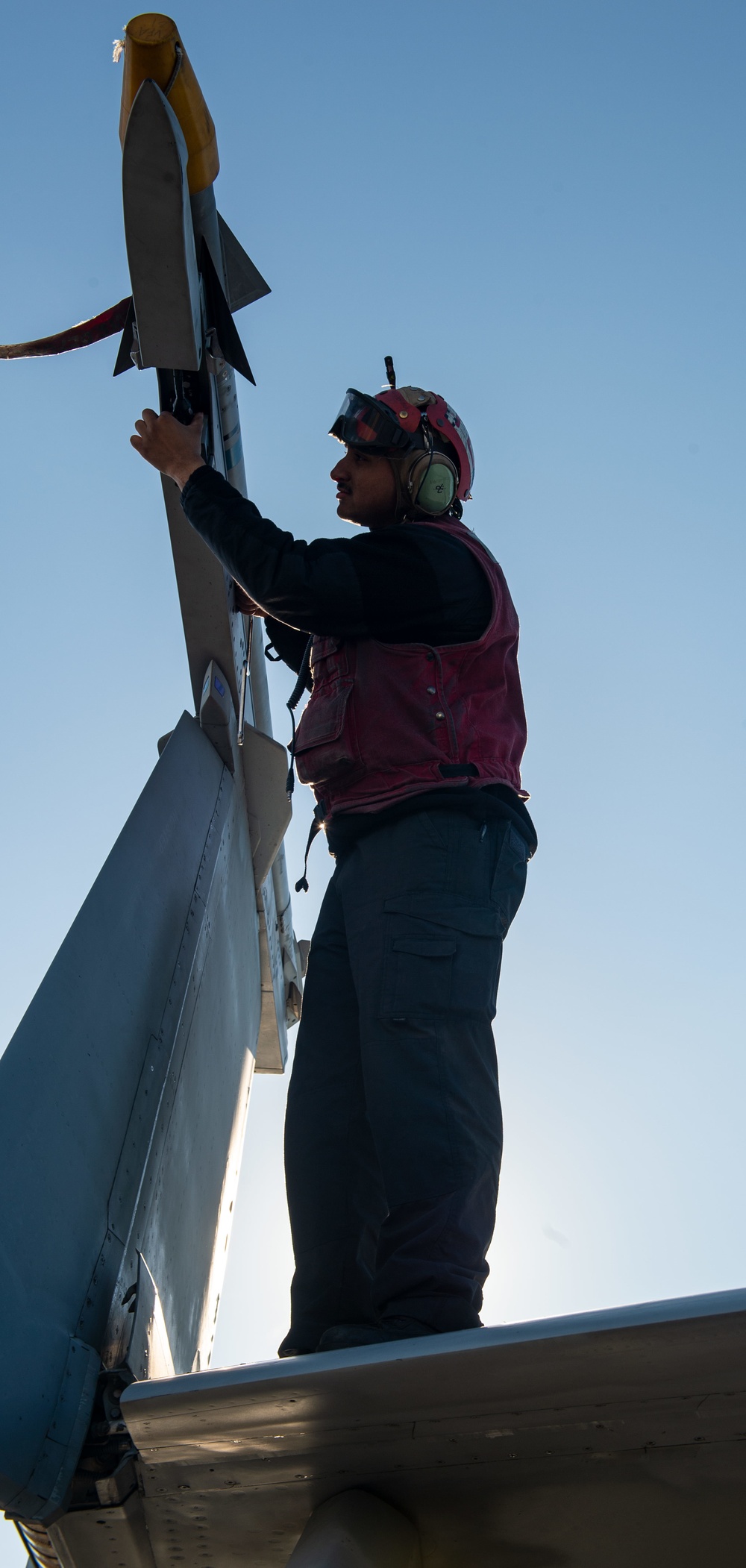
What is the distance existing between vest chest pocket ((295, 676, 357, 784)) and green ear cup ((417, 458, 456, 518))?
0.63 meters

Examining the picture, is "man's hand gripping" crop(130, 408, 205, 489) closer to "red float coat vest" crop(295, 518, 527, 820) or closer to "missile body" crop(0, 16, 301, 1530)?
"missile body" crop(0, 16, 301, 1530)

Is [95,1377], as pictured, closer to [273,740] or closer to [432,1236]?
[432,1236]

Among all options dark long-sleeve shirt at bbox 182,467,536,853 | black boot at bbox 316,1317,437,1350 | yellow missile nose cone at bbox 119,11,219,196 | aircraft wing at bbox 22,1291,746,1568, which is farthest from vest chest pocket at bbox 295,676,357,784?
yellow missile nose cone at bbox 119,11,219,196

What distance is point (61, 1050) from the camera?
249 cm

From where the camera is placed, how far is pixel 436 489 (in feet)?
10.6

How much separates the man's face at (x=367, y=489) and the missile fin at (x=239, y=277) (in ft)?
5.20

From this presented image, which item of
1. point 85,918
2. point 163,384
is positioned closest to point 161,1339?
point 85,918

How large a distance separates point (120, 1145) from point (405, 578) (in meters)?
1.51

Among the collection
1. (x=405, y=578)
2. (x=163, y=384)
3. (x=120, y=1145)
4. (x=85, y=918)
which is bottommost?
(x=120, y=1145)

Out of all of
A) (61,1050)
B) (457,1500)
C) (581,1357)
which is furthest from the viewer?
(61,1050)

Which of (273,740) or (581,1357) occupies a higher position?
(273,740)

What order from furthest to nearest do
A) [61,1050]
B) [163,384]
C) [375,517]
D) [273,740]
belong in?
[273,740] < [163,384] < [375,517] < [61,1050]

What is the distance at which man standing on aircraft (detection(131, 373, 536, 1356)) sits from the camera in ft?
7.22

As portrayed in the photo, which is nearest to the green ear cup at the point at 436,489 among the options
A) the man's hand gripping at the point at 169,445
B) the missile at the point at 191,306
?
the man's hand gripping at the point at 169,445
